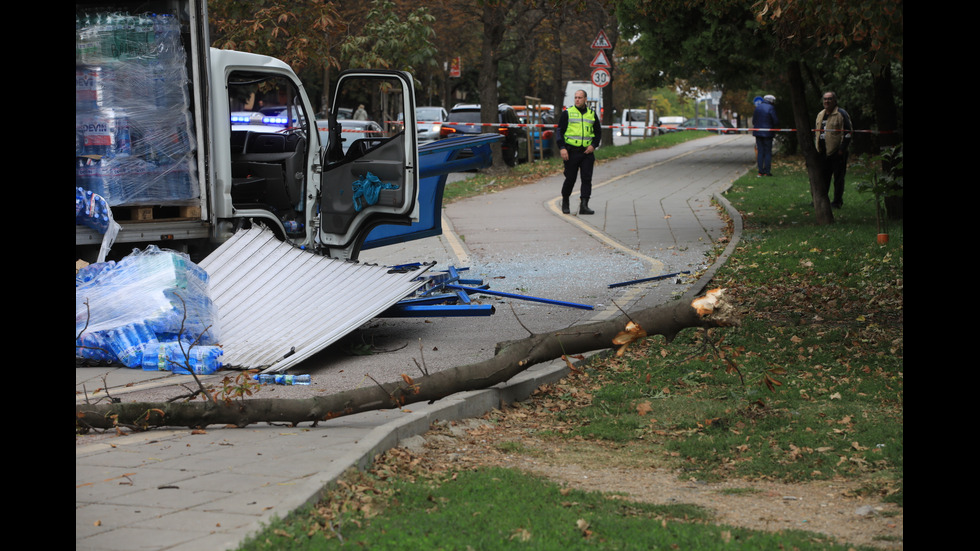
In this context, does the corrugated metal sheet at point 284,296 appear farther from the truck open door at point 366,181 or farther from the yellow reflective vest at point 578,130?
the yellow reflective vest at point 578,130

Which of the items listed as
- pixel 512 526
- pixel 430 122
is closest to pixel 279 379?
pixel 512 526

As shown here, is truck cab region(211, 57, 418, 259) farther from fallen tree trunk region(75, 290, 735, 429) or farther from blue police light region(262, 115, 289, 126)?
fallen tree trunk region(75, 290, 735, 429)

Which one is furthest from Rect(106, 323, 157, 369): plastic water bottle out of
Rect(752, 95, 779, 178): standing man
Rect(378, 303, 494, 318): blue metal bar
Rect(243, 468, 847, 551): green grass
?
Rect(752, 95, 779, 178): standing man

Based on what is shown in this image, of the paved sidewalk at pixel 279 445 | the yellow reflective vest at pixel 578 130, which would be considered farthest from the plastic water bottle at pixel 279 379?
the yellow reflective vest at pixel 578 130

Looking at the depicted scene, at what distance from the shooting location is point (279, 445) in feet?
16.9

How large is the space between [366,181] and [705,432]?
16.6 ft

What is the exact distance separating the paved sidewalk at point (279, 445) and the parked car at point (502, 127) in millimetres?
13729

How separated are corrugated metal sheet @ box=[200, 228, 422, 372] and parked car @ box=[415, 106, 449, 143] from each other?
69.0 ft

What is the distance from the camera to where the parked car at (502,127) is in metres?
28.1

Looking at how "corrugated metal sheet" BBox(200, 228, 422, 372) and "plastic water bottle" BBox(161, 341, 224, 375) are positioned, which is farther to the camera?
"corrugated metal sheet" BBox(200, 228, 422, 372)

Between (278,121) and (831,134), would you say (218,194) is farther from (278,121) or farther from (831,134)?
(831,134)

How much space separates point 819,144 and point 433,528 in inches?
525

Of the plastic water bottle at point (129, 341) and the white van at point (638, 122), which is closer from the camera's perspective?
the plastic water bottle at point (129, 341)

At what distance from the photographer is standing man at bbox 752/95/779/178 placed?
927 inches
